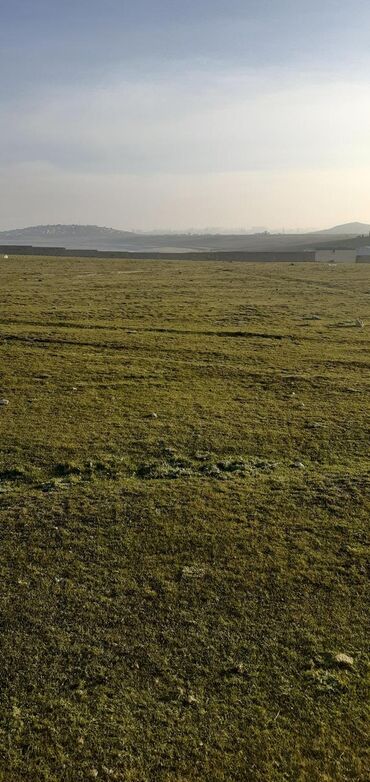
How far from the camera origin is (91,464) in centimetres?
1343

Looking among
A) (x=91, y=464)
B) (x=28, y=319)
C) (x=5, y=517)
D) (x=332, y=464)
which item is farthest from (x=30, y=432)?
(x=28, y=319)

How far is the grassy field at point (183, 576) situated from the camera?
6.55m

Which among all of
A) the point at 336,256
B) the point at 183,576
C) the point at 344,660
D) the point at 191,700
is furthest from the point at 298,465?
the point at 336,256

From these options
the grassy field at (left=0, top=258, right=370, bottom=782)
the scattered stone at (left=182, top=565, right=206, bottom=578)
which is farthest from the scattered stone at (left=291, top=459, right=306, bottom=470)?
the scattered stone at (left=182, top=565, right=206, bottom=578)

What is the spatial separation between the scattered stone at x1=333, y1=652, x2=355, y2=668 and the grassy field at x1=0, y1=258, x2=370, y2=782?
1.6 inches

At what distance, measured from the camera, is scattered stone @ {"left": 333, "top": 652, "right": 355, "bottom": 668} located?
7629 mm

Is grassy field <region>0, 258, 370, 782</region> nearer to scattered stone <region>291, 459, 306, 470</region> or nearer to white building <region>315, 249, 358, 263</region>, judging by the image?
scattered stone <region>291, 459, 306, 470</region>

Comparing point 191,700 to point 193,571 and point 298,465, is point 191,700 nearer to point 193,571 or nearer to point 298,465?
point 193,571

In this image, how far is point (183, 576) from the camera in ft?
30.9

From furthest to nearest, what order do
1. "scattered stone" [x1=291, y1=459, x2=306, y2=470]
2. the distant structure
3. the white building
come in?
1. the white building
2. the distant structure
3. "scattered stone" [x1=291, y1=459, x2=306, y2=470]

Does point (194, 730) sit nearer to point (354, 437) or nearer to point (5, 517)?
point (5, 517)

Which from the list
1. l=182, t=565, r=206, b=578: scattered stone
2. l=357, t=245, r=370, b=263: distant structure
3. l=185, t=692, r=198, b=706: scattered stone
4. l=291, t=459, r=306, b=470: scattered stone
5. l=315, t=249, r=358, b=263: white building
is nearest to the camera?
l=185, t=692, r=198, b=706: scattered stone

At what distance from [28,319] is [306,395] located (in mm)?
19535

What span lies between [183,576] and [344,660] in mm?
2863
